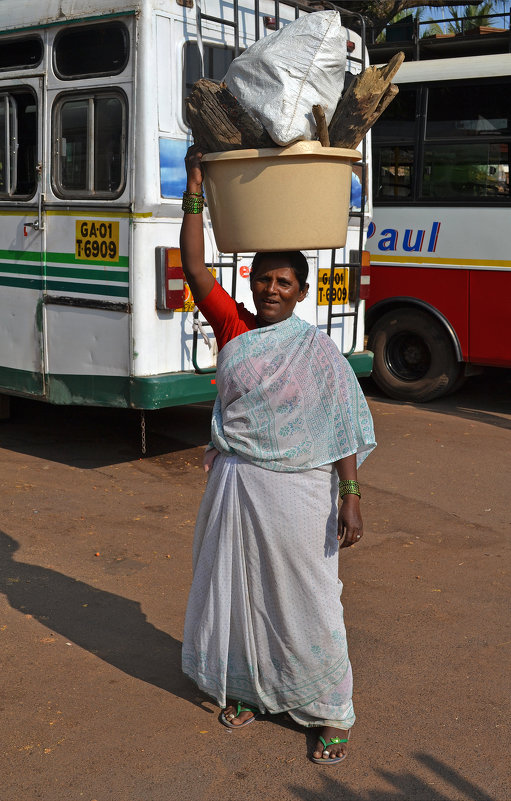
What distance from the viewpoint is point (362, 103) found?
337 cm

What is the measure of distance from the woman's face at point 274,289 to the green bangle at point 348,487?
567 millimetres

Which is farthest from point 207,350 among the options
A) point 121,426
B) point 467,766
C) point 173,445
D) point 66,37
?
point 467,766

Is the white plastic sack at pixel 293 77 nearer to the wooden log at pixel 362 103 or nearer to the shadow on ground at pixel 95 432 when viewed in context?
the wooden log at pixel 362 103

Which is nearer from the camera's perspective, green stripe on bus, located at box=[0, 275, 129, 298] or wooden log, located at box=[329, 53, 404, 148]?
wooden log, located at box=[329, 53, 404, 148]

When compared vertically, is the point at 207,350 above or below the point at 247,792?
above

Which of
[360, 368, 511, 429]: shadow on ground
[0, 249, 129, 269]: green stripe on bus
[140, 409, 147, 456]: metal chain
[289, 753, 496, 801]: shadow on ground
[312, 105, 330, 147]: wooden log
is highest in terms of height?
[312, 105, 330, 147]: wooden log

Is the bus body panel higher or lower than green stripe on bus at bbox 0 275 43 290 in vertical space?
lower

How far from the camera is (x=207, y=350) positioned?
21.7 feet

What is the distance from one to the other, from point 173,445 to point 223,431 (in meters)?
4.16

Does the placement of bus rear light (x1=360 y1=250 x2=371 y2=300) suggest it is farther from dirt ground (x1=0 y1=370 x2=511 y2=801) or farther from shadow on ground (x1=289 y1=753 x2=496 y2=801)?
shadow on ground (x1=289 y1=753 x2=496 y2=801)

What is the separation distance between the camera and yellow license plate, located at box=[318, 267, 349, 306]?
7363 millimetres

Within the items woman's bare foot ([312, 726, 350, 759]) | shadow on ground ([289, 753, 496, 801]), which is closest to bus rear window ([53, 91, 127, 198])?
woman's bare foot ([312, 726, 350, 759])

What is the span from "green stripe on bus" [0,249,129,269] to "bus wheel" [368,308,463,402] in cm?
385

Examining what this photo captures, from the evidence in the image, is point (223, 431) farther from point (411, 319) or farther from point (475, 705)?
point (411, 319)
